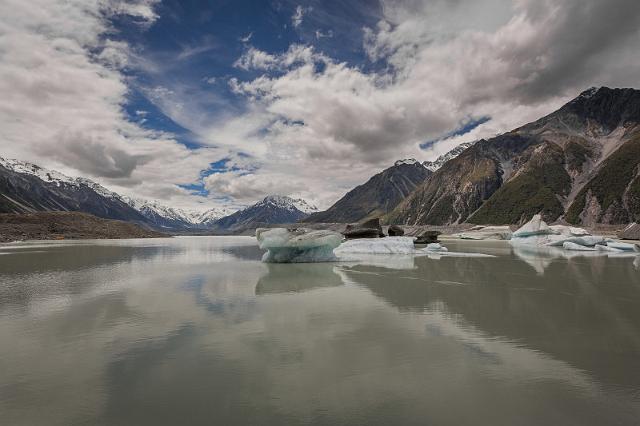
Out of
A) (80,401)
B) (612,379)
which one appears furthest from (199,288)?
(612,379)

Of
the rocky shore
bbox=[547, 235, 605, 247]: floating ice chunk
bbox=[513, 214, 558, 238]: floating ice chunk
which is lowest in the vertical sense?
bbox=[547, 235, 605, 247]: floating ice chunk

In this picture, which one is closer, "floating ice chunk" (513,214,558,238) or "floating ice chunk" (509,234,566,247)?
"floating ice chunk" (509,234,566,247)

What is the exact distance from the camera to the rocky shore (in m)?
122

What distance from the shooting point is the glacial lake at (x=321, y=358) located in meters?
6.95

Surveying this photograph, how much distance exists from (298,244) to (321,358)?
2790 centimetres

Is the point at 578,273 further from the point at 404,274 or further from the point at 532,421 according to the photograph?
the point at 532,421

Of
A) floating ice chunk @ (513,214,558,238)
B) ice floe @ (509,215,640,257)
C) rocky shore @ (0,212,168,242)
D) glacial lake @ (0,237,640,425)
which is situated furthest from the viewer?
rocky shore @ (0,212,168,242)

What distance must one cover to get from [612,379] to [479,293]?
39.2 ft

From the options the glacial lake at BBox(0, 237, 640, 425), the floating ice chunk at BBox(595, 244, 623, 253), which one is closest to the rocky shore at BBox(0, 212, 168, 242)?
the glacial lake at BBox(0, 237, 640, 425)

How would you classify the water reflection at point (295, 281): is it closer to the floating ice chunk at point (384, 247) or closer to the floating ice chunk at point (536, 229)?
the floating ice chunk at point (384, 247)

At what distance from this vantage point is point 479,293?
20.2 metres

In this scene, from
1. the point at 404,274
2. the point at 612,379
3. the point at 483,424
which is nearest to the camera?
the point at 483,424

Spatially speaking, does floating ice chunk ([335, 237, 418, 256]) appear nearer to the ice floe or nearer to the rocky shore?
the ice floe

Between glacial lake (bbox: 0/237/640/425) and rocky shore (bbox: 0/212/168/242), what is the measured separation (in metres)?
124
